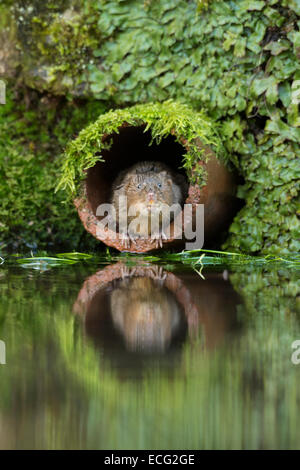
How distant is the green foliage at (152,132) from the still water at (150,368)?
154 cm

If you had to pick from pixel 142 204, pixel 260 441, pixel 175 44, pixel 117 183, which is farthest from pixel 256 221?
pixel 260 441

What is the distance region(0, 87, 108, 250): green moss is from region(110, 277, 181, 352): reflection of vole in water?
6.91ft

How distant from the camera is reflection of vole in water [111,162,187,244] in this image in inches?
194

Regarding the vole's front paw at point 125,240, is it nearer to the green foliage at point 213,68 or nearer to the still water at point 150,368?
the green foliage at point 213,68

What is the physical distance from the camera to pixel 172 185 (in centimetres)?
523

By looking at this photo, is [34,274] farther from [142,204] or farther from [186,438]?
[186,438]

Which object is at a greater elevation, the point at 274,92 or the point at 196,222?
the point at 274,92

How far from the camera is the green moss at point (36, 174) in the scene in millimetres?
5512

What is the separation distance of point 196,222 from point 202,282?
112 cm

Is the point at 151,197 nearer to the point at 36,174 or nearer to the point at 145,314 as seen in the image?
the point at 36,174

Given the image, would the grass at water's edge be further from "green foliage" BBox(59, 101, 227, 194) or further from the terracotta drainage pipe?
"green foliage" BBox(59, 101, 227, 194)

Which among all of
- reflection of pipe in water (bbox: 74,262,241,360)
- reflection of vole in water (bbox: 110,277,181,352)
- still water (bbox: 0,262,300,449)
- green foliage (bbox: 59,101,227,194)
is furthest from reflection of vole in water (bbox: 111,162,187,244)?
still water (bbox: 0,262,300,449)

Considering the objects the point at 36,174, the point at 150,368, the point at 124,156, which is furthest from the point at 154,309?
the point at 36,174

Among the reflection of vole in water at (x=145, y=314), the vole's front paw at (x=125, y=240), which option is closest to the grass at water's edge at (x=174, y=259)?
the vole's front paw at (x=125, y=240)
